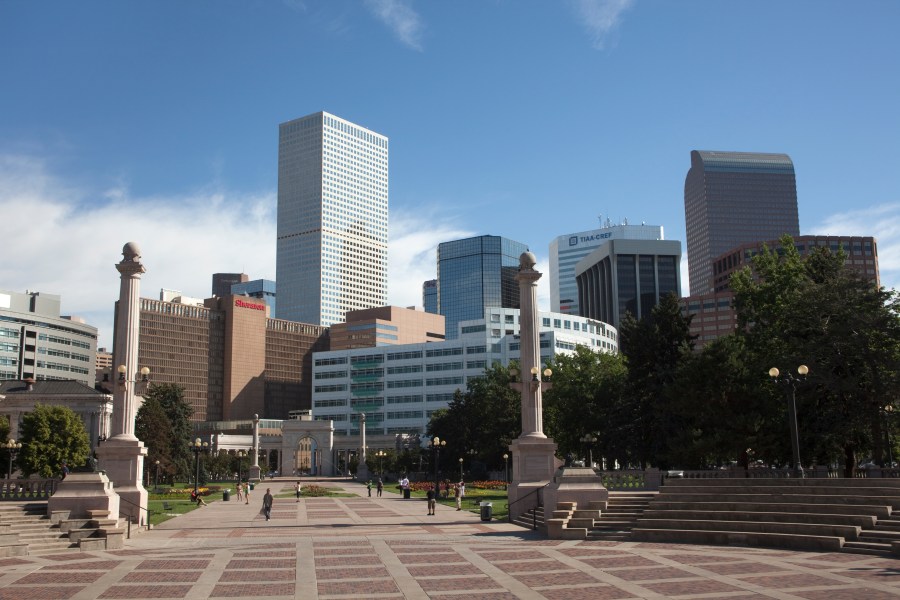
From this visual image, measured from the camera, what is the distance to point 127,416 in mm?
37625

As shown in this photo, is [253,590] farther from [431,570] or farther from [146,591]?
[431,570]

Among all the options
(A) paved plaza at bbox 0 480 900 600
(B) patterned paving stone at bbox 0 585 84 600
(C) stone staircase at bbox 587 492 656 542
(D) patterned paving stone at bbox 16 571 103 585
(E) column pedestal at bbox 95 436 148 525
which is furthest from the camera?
(E) column pedestal at bbox 95 436 148 525

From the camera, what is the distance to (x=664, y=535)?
3056 centimetres

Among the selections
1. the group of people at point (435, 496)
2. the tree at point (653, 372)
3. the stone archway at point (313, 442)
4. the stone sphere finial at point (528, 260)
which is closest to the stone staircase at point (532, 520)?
the group of people at point (435, 496)

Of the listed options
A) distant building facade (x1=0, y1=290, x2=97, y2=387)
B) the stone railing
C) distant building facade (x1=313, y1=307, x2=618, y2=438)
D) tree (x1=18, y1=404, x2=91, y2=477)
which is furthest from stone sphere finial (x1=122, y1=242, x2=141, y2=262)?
distant building facade (x1=0, y1=290, x2=97, y2=387)

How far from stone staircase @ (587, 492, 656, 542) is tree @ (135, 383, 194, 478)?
63.7 meters

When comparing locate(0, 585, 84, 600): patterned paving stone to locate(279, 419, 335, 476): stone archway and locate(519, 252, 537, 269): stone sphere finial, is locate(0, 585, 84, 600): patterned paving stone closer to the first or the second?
locate(519, 252, 537, 269): stone sphere finial

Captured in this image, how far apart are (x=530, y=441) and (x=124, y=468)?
61.2 feet

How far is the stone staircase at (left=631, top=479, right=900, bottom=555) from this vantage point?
26.7m

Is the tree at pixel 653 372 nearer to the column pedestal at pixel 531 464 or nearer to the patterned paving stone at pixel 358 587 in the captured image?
the column pedestal at pixel 531 464

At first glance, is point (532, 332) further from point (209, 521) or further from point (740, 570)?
point (740, 570)

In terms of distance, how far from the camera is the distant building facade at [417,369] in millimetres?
153875

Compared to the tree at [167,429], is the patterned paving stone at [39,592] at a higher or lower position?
lower

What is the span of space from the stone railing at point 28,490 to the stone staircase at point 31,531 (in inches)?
84.2
